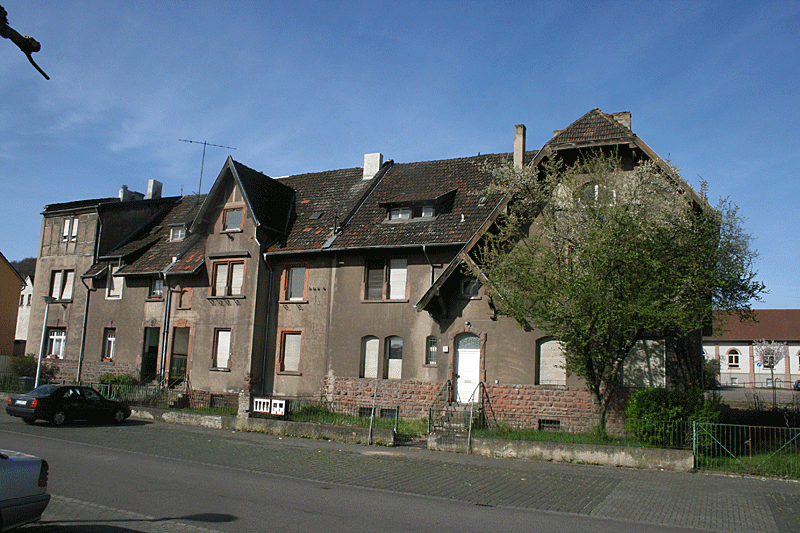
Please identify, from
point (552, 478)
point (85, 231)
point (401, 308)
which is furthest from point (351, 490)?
point (85, 231)

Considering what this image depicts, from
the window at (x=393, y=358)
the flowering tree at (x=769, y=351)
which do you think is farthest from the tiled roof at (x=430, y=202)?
the flowering tree at (x=769, y=351)

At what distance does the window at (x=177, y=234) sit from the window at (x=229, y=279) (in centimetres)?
559

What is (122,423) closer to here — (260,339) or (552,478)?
(260,339)

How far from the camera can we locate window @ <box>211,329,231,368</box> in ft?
91.0

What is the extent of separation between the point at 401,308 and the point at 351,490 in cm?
1261

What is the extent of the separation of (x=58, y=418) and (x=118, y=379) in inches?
304

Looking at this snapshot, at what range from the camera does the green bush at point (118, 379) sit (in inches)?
1139

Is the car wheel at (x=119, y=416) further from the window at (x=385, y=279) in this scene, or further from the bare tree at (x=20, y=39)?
the bare tree at (x=20, y=39)

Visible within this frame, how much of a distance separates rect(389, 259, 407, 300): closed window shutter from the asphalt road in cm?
788

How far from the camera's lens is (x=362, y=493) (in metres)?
11.9

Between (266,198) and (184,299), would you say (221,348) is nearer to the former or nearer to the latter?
(184,299)

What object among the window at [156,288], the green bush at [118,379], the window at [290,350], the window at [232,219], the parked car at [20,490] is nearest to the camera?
the parked car at [20,490]

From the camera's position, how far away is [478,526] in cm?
941

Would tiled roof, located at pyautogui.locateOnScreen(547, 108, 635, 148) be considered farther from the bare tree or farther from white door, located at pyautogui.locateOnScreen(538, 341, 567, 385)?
the bare tree
